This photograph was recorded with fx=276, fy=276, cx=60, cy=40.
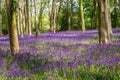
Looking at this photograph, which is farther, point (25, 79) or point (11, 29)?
point (11, 29)

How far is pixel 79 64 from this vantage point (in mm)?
6828

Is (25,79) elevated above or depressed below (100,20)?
below

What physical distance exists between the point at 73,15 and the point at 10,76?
60172 millimetres

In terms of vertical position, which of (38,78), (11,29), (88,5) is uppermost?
(88,5)

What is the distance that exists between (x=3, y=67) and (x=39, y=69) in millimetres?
981

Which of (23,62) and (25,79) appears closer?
(25,79)

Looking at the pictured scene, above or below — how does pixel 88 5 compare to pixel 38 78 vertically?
above

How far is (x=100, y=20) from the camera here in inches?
515

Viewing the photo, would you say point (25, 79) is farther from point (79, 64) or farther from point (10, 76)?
point (79, 64)

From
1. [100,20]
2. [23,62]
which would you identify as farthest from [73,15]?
[23,62]

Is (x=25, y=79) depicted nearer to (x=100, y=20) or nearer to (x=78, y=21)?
(x=100, y=20)

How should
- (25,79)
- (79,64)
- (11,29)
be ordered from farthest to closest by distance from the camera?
(11,29), (79,64), (25,79)

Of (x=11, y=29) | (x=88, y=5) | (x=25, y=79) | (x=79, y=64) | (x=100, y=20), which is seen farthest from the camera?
(x=88, y=5)

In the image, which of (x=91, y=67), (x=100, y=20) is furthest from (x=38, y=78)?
(x=100, y=20)
